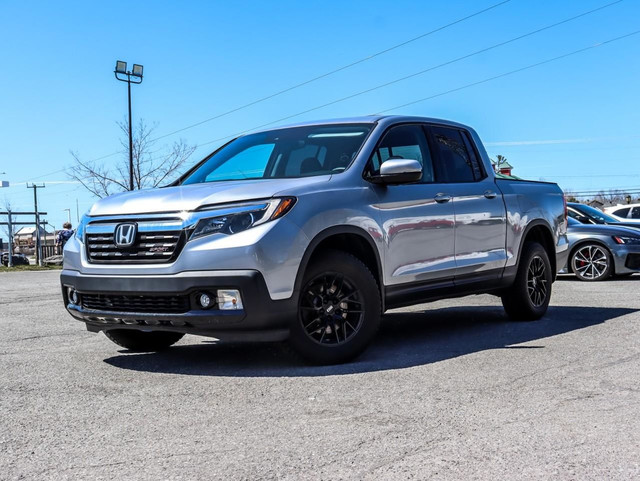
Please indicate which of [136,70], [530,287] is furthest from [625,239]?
[136,70]

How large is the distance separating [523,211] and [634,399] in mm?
3444

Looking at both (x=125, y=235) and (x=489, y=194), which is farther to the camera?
(x=489, y=194)

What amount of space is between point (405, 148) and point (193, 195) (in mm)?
2060

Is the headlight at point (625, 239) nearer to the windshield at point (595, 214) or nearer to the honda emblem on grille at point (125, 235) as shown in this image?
the windshield at point (595, 214)

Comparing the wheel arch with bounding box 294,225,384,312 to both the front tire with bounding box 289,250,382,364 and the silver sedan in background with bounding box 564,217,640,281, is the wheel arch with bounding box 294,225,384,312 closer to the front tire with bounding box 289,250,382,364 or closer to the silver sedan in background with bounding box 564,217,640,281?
the front tire with bounding box 289,250,382,364

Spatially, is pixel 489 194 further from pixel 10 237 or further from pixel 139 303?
pixel 10 237

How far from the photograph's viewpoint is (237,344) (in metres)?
6.59

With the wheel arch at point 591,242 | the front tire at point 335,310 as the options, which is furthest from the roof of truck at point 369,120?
the wheel arch at point 591,242

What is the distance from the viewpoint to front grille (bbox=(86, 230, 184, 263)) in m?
5.04

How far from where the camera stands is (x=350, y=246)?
18.9 feet

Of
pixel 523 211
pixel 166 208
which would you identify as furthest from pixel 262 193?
pixel 523 211

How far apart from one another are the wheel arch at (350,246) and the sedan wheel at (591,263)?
8.95 meters

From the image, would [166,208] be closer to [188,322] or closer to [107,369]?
[188,322]

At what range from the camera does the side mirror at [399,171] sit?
225 inches
